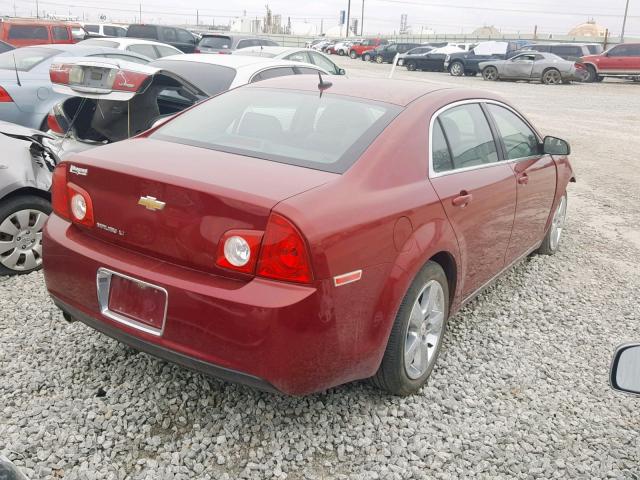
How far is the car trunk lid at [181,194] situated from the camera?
2451mm

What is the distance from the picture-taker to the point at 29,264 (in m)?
4.45

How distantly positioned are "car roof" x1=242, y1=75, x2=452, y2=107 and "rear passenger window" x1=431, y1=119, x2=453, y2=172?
0.22 m

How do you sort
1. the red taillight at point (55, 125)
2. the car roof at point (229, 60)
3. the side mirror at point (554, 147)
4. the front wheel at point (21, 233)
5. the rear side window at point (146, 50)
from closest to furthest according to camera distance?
the front wheel at point (21, 233), the side mirror at point (554, 147), the red taillight at point (55, 125), the car roof at point (229, 60), the rear side window at point (146, 50)

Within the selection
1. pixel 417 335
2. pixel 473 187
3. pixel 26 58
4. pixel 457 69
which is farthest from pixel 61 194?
pixel 457 69

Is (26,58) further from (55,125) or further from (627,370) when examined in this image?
(627,370)

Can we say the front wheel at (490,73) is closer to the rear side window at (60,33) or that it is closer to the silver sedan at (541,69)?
the silver sedan at (541,69)

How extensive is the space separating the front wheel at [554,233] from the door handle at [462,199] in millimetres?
2189

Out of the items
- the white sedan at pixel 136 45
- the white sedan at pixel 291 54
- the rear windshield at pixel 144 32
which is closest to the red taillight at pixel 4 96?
the white sedan at pixel 291 54

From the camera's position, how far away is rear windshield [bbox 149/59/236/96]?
6125mm

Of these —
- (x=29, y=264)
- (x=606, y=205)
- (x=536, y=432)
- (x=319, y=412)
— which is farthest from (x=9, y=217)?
(x=606, y=205)

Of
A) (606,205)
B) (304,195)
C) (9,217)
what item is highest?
(304,195)

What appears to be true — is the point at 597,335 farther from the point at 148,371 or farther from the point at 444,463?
the point at 148,371

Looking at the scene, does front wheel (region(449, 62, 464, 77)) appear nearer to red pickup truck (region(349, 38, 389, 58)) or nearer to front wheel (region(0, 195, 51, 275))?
red pickup truck (region(349, 38, 389, 58))

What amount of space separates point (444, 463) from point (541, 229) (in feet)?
8.94
